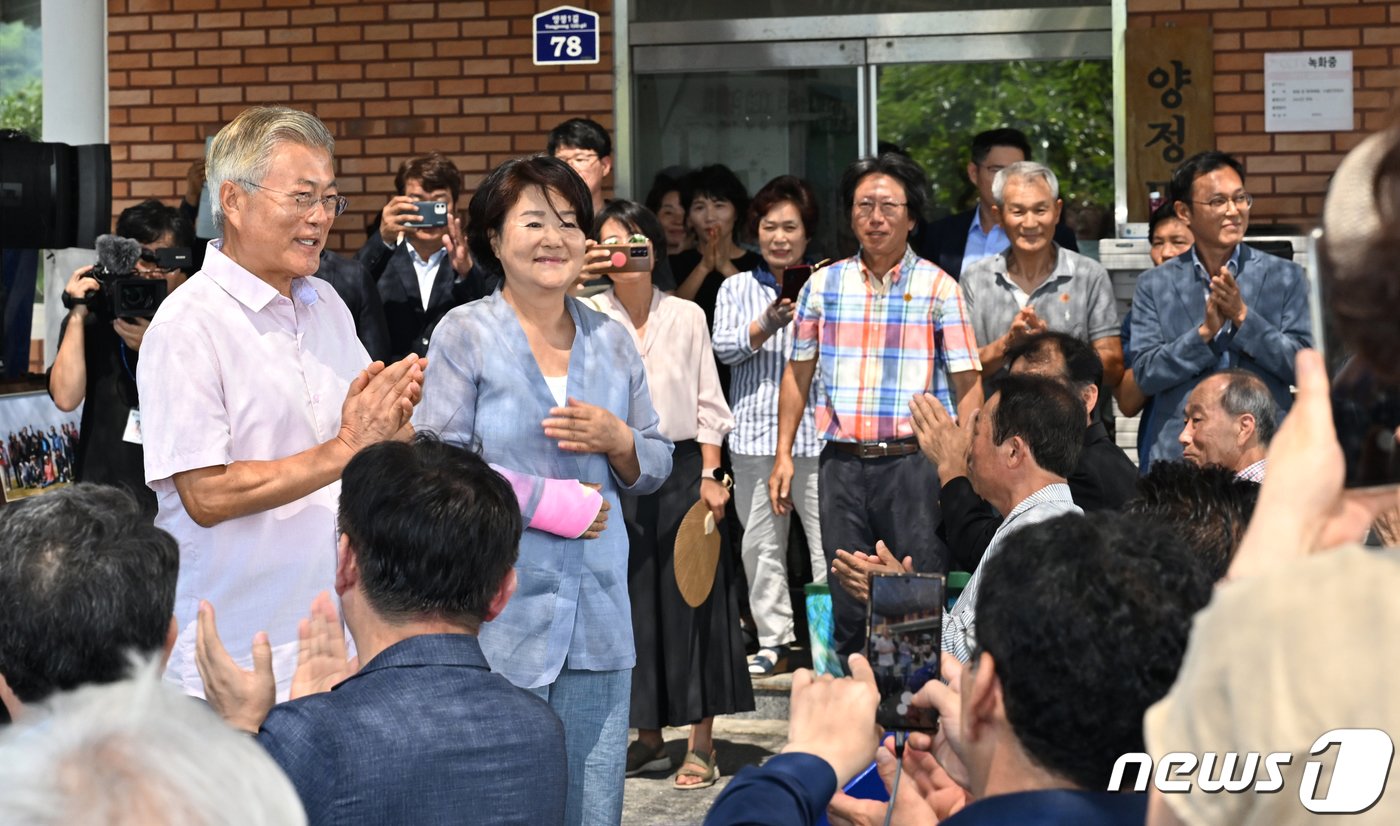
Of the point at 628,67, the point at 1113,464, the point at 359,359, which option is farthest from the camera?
the point at 628,67

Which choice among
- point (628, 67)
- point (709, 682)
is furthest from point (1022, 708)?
→ point (628, 67)

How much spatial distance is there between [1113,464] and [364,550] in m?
2.74

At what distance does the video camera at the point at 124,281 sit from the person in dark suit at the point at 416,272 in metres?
1.05

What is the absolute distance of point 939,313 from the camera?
5969 millimetres

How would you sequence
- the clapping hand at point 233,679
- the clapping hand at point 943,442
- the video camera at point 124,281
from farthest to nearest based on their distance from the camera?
the video camera at point 124,281, the clapping hand at point 943,442, the clapping hand at point 233,679

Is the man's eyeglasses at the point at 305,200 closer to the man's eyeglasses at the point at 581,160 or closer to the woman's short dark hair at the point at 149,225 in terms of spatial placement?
the woman's short dark hair at the point at 149,225

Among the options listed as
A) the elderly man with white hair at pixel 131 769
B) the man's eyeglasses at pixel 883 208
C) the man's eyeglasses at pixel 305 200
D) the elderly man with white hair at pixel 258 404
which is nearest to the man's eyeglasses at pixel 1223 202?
the man's eyeglasses at pixel 883 208

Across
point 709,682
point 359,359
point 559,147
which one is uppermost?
point 559,147

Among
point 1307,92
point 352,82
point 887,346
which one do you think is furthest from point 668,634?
point 1307,92

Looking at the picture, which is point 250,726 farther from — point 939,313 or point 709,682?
point 939,313

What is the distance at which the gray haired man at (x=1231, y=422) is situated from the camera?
15.0 feet

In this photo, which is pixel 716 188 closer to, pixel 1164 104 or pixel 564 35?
pixel 564 35

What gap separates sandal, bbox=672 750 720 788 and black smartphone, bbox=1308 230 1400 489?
4.58 meters

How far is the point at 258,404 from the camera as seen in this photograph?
3363mm
